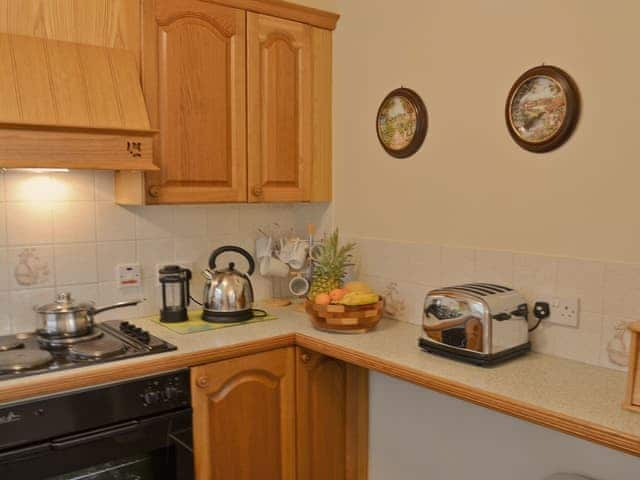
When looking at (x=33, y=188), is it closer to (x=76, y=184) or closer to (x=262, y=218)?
(x=76, y=184)

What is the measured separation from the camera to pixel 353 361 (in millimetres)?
1913

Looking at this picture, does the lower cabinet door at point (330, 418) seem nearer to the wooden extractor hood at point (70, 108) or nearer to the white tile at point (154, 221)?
the white tile at point (154, 221)

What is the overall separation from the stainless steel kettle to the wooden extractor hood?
1.71 ft

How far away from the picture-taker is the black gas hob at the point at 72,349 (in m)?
1.70

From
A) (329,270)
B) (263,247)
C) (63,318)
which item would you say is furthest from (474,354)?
(63,318)

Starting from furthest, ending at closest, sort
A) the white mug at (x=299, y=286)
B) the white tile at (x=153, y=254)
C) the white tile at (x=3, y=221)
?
the white mug at (x=299, y=286) → the white tile at (x=153, y=254) → the white tile at (x=3, y=221)

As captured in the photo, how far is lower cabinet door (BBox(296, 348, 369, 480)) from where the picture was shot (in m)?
2.18

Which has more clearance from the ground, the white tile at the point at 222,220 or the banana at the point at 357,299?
the white tile at the point at 222,220

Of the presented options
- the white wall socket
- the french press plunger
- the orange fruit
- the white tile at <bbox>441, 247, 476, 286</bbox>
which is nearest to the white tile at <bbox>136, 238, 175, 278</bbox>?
the french press plunger

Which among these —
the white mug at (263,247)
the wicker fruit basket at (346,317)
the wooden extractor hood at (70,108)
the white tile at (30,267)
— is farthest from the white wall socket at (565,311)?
the white tile at (30,267)

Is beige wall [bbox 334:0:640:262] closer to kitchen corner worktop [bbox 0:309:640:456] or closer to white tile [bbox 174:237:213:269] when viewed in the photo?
kitchen corner worktop [bbox 0:309:640:456]

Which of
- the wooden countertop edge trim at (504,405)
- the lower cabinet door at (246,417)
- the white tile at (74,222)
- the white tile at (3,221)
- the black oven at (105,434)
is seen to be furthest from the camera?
the white tile at (74,222)

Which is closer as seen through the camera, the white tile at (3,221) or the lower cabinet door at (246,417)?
the lower cabinet door at (246,417)

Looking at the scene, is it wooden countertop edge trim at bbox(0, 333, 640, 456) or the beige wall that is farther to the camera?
the beige wall
